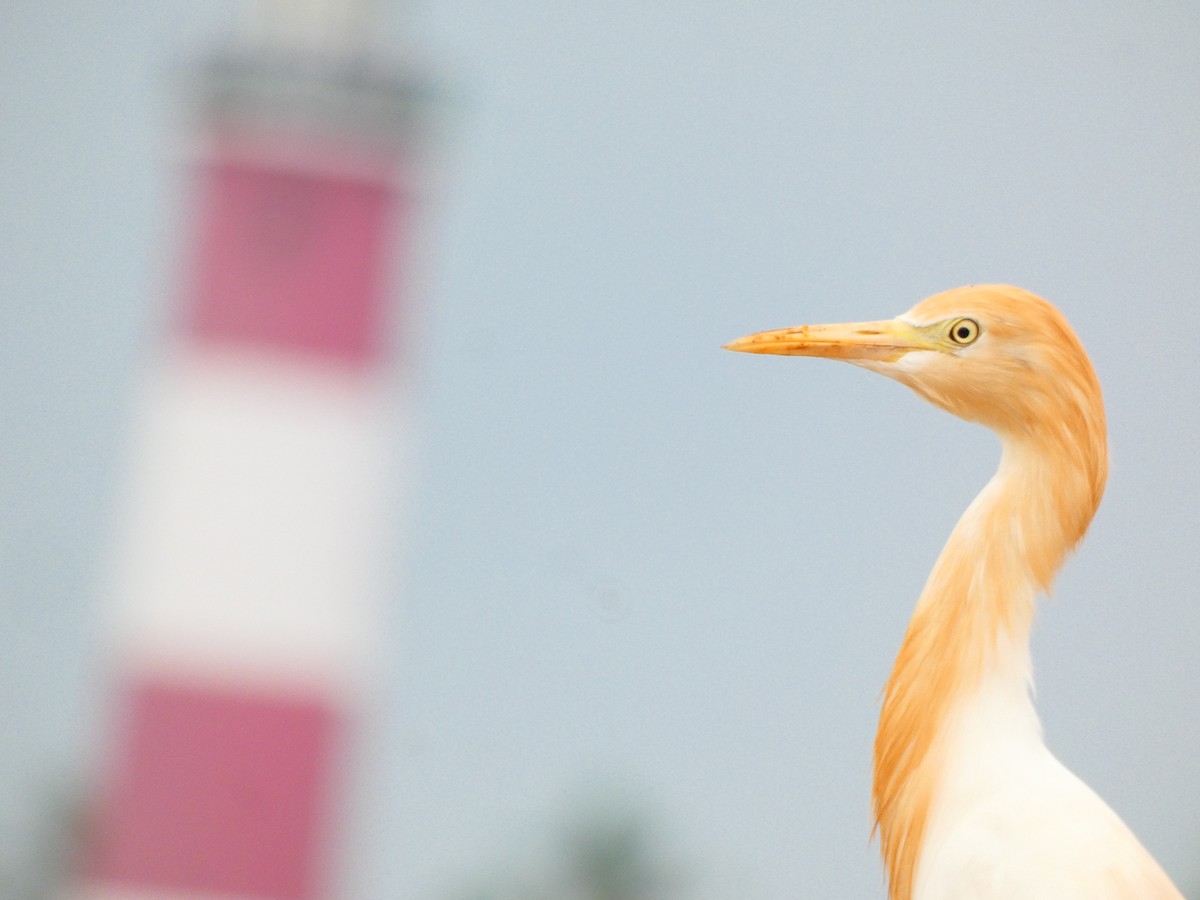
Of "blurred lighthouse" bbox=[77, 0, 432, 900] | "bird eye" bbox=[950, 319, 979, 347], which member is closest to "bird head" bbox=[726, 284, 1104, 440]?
"bird eye" bbox=[950, 319, 979, 347]

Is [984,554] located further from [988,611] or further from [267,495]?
[267,495]

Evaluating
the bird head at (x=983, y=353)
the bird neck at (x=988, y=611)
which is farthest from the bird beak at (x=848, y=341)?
the bird neck at (x=988, y=611)

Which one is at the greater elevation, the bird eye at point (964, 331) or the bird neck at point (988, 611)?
the bird eye at point (964, 331)

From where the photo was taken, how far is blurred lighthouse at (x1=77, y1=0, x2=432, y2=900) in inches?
62.9

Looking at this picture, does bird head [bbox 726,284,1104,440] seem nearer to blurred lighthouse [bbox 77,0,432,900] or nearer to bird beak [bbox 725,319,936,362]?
bird beak [bbox 725,319,936,362]

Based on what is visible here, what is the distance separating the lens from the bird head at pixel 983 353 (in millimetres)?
1510

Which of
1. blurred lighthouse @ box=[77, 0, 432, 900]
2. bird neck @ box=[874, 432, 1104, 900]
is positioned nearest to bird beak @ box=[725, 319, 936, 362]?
bird neck @ box=[874, 432, 1104, 900]

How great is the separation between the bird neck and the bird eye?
0.37 feet

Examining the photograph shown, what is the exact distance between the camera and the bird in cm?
150

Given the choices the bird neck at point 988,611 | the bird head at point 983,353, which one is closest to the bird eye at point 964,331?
the bird head at point 983,353

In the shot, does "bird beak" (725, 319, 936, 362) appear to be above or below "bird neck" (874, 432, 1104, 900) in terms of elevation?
above

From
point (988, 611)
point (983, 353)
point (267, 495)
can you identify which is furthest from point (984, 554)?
point (267, 495)

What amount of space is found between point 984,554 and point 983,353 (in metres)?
0.20

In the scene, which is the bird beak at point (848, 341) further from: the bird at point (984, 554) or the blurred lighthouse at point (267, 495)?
the blurred lighthouse at point (267, 495)
